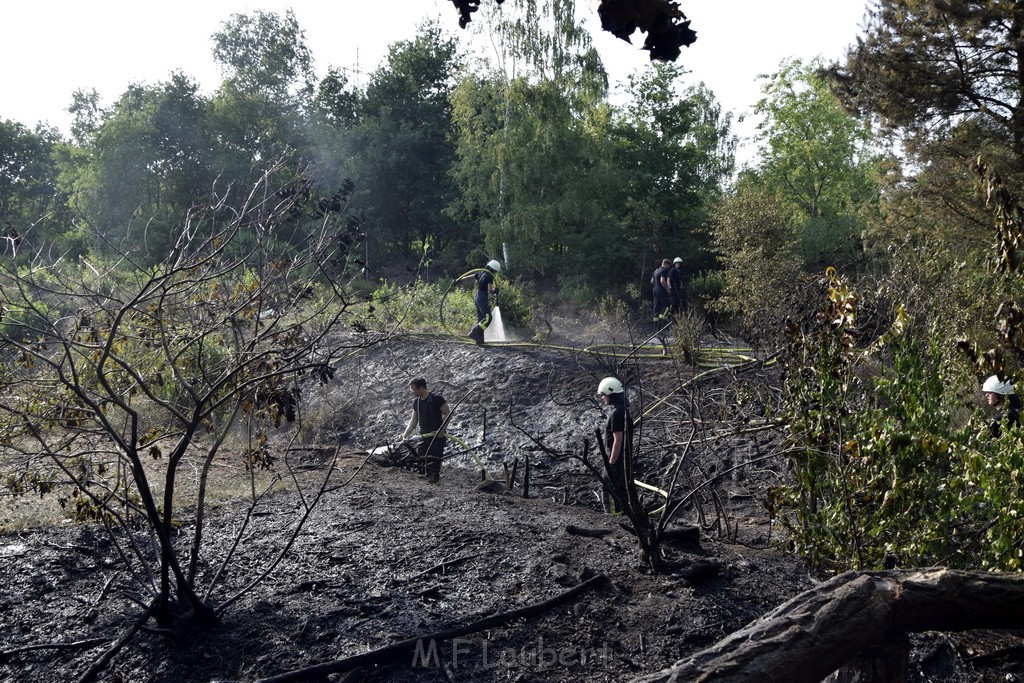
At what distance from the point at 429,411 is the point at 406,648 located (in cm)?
574

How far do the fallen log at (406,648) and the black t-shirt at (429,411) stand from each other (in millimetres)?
5224

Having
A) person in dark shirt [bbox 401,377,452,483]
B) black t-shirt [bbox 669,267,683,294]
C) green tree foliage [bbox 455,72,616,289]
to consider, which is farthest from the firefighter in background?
green tree foliage [bbox 455,72,616,289]

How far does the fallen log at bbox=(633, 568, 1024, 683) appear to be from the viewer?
3359 mm

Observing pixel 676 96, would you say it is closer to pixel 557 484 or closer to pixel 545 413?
pixel 545 413

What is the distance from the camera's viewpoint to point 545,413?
47.5 feet

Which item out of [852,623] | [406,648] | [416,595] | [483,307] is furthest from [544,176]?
[852,623]

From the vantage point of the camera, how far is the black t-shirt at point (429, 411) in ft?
34.1

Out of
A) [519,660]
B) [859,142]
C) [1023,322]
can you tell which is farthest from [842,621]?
[859,142]

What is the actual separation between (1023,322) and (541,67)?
24.8 meters

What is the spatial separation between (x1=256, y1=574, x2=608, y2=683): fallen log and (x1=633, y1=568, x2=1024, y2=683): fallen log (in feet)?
5.69

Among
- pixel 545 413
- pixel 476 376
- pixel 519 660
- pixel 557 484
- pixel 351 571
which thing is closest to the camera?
pixel 519 660

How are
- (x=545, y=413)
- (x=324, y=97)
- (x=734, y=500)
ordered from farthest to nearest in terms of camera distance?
(x=324, y=97)
(x=545, y=413)
(x=734, y=500)

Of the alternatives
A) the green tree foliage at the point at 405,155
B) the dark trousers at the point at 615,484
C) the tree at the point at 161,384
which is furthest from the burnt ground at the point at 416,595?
the green tree foliage at the point at 405,155

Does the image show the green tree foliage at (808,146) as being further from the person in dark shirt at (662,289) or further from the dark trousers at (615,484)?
the dark trousers at (615,484)
